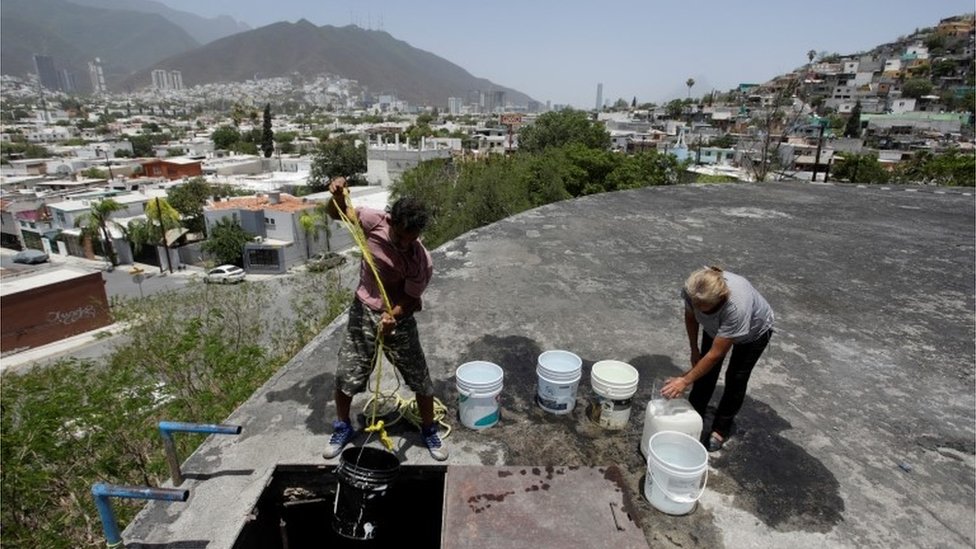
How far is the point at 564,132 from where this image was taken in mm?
30438

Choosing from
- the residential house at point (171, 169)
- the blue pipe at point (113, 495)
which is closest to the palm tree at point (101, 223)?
the residential house at point (171, 169)

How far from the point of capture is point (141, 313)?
869 cm

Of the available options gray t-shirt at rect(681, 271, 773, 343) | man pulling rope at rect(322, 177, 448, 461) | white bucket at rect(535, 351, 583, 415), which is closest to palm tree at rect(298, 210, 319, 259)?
man pulling rope at rect(322, 177, 448, 461)

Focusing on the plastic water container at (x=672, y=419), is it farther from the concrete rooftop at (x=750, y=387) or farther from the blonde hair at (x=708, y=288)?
the blonde hair at (x=708, y=288)

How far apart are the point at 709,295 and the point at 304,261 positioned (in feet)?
81.0

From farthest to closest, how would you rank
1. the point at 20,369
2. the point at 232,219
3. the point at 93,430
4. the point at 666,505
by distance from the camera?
the point at 232,219, the point at 20,369, the point at 93,430, the point at 666,505

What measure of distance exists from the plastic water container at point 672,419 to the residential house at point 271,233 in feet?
77.7

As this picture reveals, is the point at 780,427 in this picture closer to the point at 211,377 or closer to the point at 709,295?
the point at 709,295

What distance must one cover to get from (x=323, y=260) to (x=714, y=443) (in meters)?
22.7

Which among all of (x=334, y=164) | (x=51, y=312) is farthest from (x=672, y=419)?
(x=334, y=164)

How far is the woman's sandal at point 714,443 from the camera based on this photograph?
246 cm

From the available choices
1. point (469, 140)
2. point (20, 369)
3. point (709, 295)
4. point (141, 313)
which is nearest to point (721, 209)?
point (709, 295)

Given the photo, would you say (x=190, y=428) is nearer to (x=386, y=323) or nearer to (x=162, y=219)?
(x=386, y=323)

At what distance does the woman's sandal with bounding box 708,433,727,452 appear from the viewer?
2.46 metres
